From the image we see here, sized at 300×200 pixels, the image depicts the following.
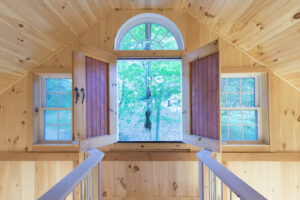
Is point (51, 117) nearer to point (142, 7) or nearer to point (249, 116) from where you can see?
point (142, 7)

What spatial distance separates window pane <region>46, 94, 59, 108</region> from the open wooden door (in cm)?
187

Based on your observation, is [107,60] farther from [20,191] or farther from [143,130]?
[20,191]

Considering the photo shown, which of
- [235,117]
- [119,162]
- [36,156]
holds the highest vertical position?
[235,117]

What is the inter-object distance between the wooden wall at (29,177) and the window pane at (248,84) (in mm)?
2697

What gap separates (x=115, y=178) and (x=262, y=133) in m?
2.15

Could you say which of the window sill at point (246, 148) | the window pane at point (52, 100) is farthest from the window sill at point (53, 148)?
the window sill at point (246, 148)

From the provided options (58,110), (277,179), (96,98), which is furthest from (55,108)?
(277,179)

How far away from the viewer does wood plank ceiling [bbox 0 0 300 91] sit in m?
1.41

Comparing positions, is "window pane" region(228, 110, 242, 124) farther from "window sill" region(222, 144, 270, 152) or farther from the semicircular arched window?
the semicircular arched window

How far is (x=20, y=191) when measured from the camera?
2125 mm

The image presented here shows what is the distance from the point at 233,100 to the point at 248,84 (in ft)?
1.02

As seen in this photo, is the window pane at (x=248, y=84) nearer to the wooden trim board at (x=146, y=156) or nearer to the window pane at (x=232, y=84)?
the window pane at (x=232, y=84)

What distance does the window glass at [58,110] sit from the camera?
7.39 feet

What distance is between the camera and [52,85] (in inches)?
89.6
